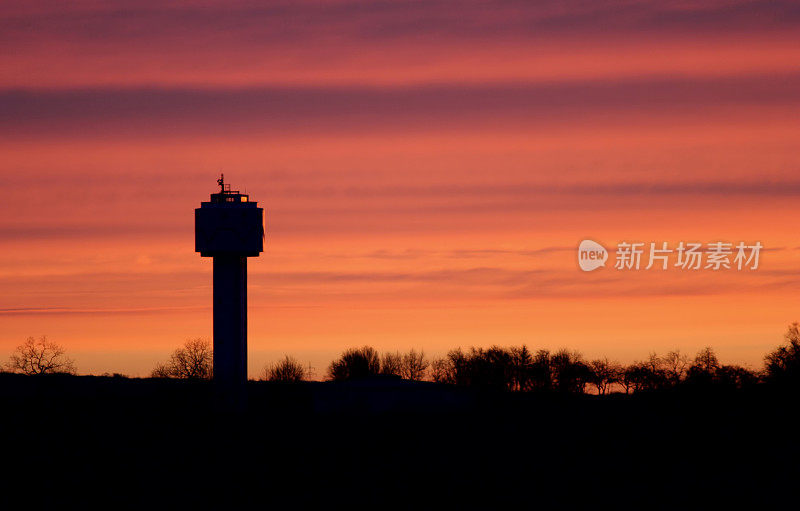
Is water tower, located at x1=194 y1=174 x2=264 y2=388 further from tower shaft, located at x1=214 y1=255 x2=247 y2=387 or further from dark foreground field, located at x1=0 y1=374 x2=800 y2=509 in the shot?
dark foreground field, located at x1=0 y1=374 x2=800 y2=509

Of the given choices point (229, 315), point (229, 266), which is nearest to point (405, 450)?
point (229, 315)

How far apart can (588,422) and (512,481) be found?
2511cm

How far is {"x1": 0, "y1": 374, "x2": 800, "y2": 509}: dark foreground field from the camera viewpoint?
56469mm

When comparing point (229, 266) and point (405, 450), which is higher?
point (229, 266)

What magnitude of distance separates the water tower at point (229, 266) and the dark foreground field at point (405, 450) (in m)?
4.10

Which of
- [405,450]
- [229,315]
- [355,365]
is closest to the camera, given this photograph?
[405,450]

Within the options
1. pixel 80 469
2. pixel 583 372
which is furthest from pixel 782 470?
pixel 583 372

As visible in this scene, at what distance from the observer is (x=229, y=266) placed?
7431 centimetres

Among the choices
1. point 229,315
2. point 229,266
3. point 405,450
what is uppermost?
point 229,266

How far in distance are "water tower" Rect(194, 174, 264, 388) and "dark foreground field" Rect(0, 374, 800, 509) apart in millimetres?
4100

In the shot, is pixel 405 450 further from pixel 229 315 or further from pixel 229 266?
pixel 229 266

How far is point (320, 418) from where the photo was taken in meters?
81.4

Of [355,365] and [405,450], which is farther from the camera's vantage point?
[355,365]

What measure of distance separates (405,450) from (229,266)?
17.6 meters
